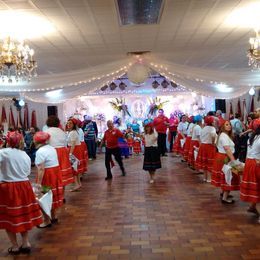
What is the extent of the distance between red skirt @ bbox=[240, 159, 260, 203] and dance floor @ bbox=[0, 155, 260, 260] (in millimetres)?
326

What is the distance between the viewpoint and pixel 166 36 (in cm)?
632

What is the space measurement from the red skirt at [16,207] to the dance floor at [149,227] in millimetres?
336

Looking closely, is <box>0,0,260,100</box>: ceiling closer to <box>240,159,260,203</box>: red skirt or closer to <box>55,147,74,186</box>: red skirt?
<box>55,147,74,186</box>: red skirt

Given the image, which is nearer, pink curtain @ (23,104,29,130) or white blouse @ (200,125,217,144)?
white blouse @ (200,125,217,144)

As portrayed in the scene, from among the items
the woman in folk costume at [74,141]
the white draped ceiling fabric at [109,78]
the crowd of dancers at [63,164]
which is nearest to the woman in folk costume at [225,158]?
the crowd of dancers at [63,164]

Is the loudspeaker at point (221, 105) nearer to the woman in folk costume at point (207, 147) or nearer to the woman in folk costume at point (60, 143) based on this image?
the woman in folk costume at point (207, 147)

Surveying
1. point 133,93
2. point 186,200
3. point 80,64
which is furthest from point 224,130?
point 133,93

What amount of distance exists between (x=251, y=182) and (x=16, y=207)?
107 inches

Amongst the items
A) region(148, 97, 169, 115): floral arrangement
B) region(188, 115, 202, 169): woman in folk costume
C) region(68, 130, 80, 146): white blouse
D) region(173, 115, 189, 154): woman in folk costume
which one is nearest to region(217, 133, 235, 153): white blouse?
region(188, 115, 202, 169): woman in folk costume

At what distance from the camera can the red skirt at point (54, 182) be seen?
447 cm

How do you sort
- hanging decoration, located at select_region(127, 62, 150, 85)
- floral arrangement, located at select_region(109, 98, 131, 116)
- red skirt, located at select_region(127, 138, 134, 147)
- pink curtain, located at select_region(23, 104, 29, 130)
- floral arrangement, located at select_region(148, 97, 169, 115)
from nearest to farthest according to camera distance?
hanging decoration, located at select_region(127, 62, 150, 85)
red skirt, located at select_region(127, 138, 134, 147)
pink curtain, located at select_region(23, 104, 29, 130)
floral arrangement, located at select_region(148, 97, 169, 115)
floral arrangement, located at select_region(109, 98, 131, 116)

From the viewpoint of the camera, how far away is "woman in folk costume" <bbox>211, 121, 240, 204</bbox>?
5.07 m

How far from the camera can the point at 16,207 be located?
12.0 ft

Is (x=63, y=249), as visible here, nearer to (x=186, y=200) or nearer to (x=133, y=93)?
(x=186, y=200)
